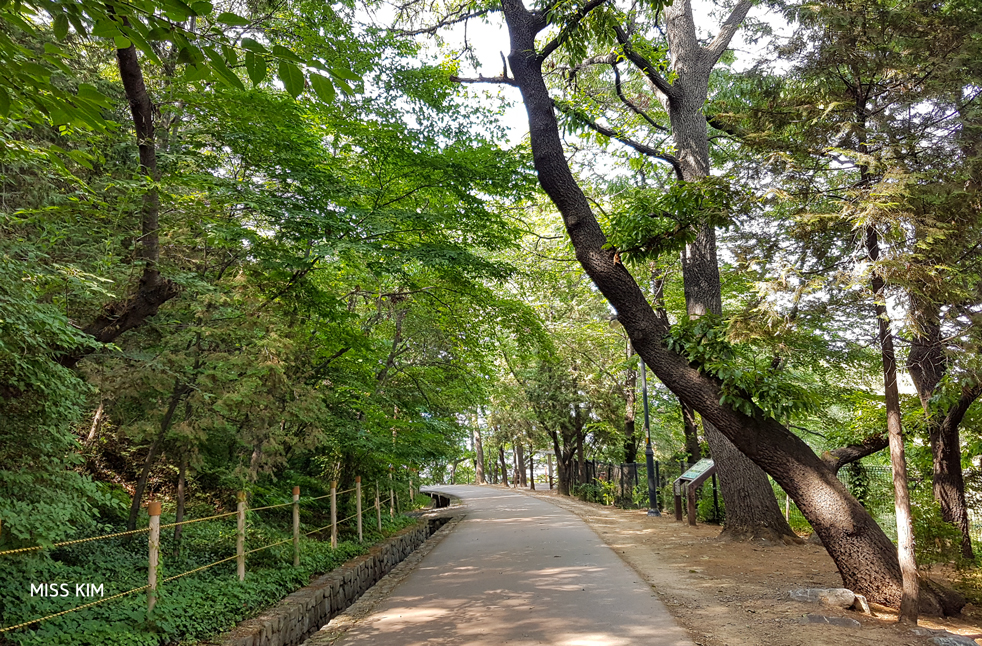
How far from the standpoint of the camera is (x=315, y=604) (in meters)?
6.94

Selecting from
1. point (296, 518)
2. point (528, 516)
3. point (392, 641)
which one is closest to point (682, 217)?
point (392, 641)

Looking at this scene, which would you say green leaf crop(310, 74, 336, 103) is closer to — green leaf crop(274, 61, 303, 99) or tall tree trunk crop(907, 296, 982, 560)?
green leaf crop(274, 61, 303, 99)

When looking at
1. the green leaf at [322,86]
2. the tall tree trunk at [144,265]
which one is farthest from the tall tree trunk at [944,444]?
the tall tree trunk at [144,265]

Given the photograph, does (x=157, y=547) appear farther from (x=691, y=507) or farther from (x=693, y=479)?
(x=691, y=507)

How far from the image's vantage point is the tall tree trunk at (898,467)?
5.39 meters

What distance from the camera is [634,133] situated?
15062mm

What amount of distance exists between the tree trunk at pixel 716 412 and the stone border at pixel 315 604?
5.08 m

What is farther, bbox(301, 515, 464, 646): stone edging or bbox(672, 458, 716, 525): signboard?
bbox(672, 458, 716, 525): signboard

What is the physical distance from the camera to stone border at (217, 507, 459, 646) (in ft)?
18.3

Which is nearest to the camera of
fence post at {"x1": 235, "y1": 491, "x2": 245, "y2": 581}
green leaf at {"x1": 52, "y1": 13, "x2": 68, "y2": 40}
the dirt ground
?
green leaf at {"x1": 52, "y1": 13, "x2": 68, "y2": 40}

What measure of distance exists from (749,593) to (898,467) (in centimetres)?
224

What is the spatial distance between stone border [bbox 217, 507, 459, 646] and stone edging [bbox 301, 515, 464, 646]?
0.34m

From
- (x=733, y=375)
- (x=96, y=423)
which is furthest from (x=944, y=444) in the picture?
(x=96, y=423)

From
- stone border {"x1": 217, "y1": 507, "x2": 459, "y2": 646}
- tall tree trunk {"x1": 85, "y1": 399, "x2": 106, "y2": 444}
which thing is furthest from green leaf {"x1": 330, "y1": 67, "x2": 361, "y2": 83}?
A: tall tree trunk {"x1": 85, "y1": 399, "x2": 106, "y2": 444}
